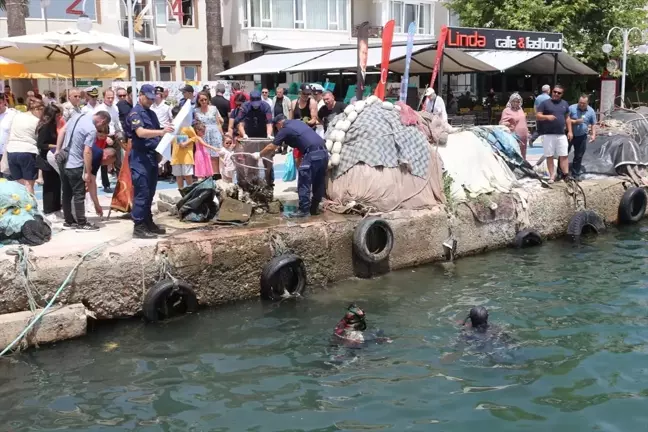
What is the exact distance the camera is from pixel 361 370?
685 centimetres

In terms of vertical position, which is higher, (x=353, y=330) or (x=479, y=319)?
(x=479, y=319)

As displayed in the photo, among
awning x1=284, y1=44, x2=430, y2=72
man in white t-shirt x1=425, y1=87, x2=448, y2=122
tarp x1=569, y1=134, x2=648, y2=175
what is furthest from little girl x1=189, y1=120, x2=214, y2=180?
awning x1=284, y1=44, x2=430, y2=72

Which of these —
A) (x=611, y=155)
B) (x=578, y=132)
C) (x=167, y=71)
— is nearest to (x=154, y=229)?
(x=578, y=132)

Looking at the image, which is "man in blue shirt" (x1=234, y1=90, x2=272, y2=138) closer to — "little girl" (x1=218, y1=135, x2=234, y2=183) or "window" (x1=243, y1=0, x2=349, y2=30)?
"little girl" (x1=218, y1=135, x2=234, y2=183)

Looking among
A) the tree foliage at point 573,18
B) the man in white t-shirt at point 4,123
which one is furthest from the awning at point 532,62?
the man in white t-shirt at point 4,123

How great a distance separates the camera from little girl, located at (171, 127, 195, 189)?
11.3m

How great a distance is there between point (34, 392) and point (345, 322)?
307 cm

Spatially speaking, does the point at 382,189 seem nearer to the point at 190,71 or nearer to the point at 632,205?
the point at 632,205

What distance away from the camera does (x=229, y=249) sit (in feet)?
28.1

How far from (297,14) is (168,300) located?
1217 inches

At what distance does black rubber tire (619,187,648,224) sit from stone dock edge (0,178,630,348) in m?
1.69

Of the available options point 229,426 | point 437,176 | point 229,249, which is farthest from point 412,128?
point 229,426

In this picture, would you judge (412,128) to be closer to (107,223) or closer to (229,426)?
(107,223)

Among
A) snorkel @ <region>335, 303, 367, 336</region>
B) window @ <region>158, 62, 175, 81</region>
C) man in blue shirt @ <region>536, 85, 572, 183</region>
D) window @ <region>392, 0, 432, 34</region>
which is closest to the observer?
snorkel @ <region>335, 303, 367, 336</region>
